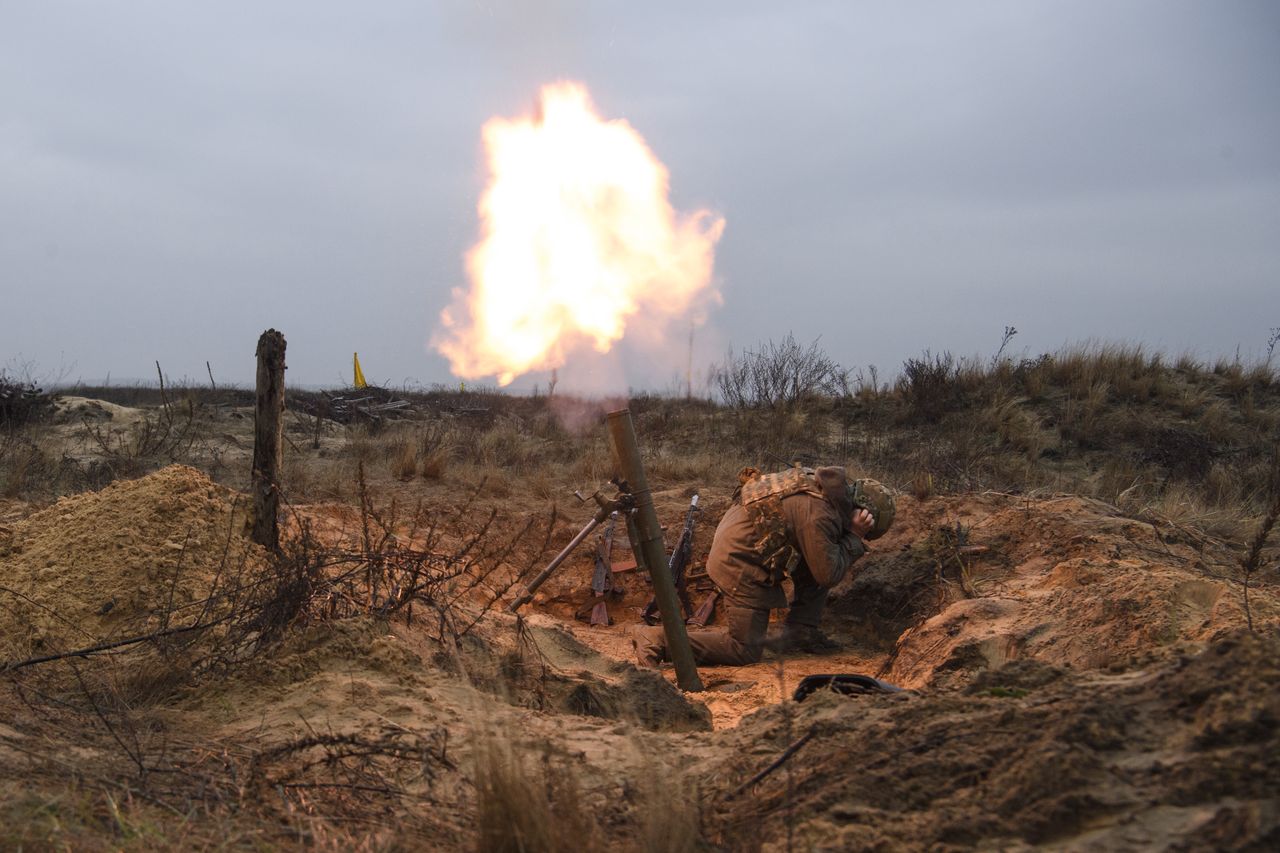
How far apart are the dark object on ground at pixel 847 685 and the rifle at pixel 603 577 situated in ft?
14.2

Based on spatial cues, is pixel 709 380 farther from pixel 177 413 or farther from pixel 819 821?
pixel 819 821

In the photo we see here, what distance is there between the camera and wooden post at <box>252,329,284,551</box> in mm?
5344

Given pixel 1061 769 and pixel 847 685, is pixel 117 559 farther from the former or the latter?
pixel 1061 769

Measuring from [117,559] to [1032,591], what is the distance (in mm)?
5383

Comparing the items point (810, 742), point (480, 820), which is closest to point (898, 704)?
point (810, 742)

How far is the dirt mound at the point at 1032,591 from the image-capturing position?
4644mm

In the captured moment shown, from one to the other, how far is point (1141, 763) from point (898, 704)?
0.84 m

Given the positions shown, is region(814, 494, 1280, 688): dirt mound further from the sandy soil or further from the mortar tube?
the mortar tube

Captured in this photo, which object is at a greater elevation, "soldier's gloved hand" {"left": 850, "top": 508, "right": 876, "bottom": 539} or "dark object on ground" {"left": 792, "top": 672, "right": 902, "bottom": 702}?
"soldier's gloved hand" {"left": 850, "top": 508, "right": 876, "bottom": 539}

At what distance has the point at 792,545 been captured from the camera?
6.86 metres

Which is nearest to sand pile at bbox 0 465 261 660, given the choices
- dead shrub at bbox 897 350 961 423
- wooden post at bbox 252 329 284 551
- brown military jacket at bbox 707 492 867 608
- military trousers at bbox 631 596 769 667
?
wooden post at bbox 252 329 284 551

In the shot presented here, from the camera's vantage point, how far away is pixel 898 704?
294 cm

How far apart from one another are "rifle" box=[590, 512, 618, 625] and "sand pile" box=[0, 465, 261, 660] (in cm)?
337

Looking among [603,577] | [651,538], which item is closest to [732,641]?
[603,577]
